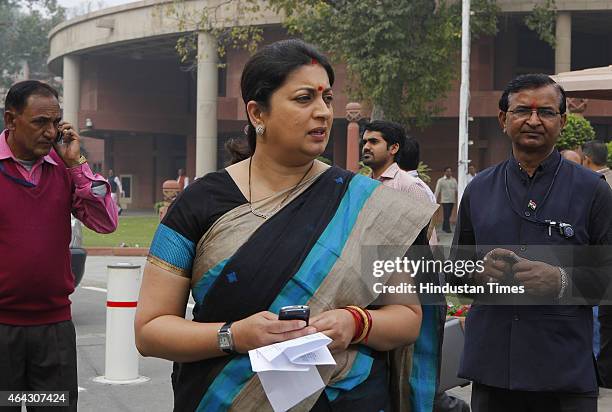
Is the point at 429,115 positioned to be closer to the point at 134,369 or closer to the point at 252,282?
the point at 134,369

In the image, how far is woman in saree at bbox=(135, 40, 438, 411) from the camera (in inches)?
105

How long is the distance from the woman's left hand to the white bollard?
5.10 m

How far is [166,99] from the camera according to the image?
43.6 metres

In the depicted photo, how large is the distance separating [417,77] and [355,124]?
450 cm

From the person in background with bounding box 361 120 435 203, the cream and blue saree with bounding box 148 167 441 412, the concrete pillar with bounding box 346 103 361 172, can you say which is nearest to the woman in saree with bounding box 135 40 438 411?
the cream and blue saree with bounding box 148 167 441 412

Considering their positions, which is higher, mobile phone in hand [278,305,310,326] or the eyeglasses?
the eyeglasses

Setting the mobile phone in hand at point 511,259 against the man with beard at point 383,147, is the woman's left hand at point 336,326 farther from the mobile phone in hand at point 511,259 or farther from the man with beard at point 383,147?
the man with beard at point 383,147

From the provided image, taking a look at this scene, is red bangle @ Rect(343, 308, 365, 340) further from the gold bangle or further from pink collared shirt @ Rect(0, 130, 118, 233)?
pink collared shirt @ Rect(0, 130, 118, 233)

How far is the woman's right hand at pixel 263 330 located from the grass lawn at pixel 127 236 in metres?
17.9

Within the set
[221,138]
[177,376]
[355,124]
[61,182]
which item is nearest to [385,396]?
[177,376]

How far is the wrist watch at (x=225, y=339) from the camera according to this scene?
8.61 feet

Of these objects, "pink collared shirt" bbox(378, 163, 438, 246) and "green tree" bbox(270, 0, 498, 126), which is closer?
"pink collared shirt" bbox(378, 163, 438, 246)

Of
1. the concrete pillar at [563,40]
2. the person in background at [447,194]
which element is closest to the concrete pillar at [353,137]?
the person in background at [447,194]

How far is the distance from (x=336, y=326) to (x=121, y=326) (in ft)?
17.1
